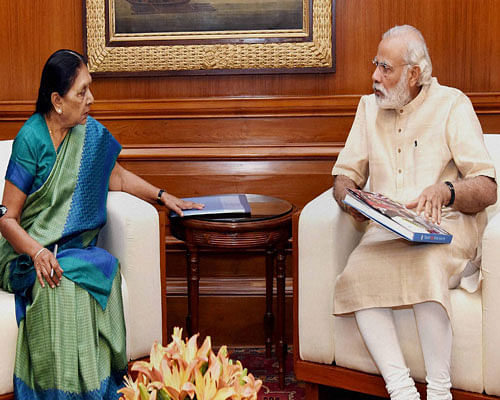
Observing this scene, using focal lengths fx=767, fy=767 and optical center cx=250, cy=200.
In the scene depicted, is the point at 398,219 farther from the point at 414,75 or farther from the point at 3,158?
A: the point at 3,158

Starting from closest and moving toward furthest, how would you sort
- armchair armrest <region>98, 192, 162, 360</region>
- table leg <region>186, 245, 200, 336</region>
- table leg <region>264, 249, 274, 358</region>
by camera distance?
1. armchair armrest <region>98, 192, 162, 360</region>
2. table leg <region>186, 245, 200, 336</region>
3. table leg <region>264, 249, 274, 358</region>

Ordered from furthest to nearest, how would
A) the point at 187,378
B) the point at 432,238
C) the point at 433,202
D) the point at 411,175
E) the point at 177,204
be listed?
the point at 177,204 < the point at 411,175 < the point at 433,202 < the point at 432,238 < the point at 187,378

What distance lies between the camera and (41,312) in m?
2.76

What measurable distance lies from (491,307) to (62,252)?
5.21ft

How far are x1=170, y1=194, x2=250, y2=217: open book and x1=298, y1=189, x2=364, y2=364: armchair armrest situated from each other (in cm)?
39

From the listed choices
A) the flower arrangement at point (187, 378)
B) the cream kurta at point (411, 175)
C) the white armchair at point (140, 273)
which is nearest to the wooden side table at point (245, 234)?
the white armchair at point (140, 273)

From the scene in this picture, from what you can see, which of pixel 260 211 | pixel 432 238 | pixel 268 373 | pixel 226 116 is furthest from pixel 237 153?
pixel 432 238

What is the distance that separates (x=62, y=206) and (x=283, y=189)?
135 centimetres

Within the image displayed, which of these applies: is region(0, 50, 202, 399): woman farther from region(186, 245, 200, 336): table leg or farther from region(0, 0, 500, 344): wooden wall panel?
region(0, 0, 500, 344): wooden wall panel

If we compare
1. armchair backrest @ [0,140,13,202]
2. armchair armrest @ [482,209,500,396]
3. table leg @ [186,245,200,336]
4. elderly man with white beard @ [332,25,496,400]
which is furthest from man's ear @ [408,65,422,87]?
armchair backrest @ [0,140,13,202]

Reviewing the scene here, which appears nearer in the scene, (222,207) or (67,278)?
(67,278)

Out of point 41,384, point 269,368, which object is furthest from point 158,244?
point 269,368

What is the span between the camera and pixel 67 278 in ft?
9.24

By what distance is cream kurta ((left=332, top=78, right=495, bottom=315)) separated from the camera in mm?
2723
